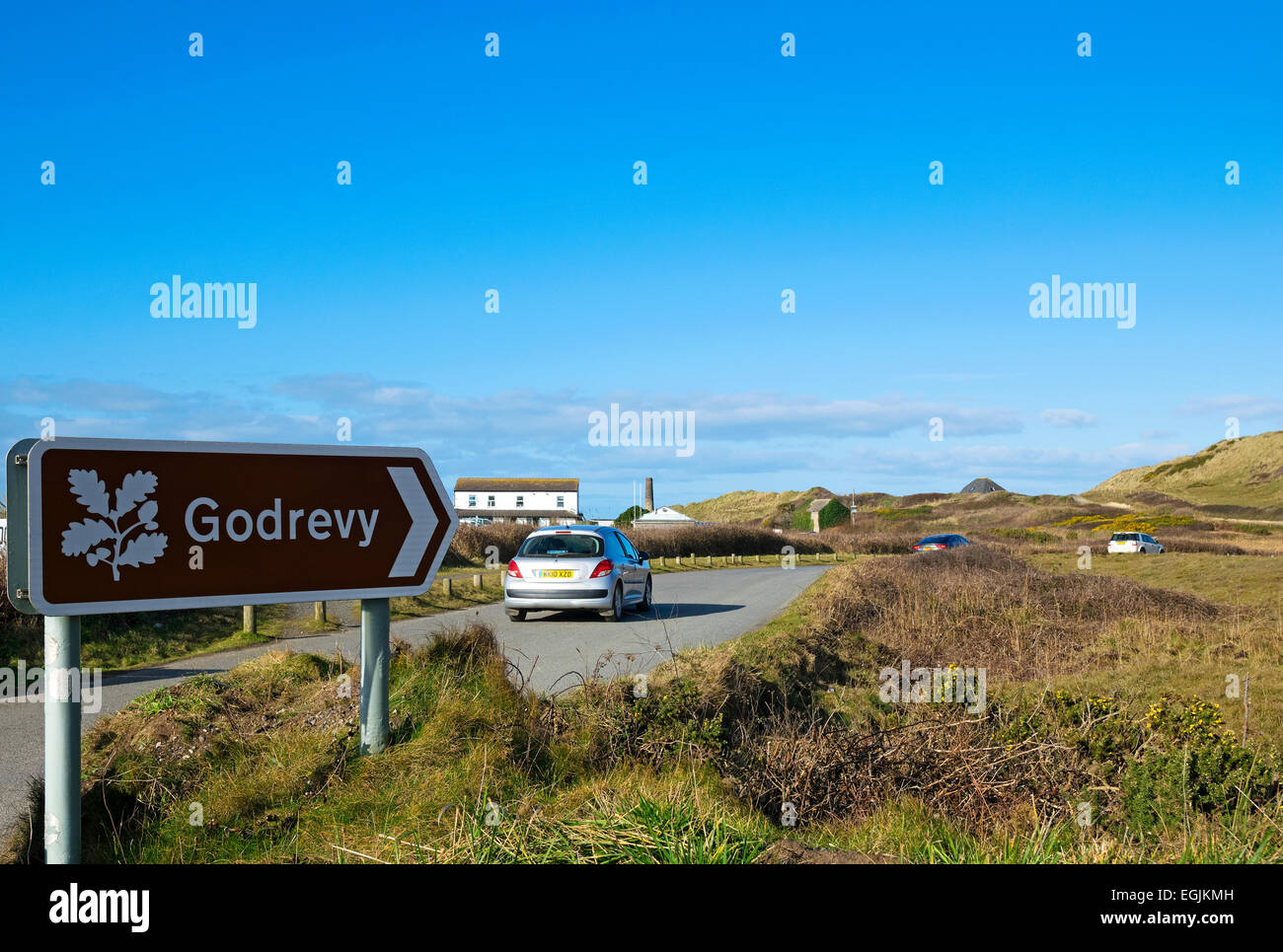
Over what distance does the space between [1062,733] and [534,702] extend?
4.81 metres

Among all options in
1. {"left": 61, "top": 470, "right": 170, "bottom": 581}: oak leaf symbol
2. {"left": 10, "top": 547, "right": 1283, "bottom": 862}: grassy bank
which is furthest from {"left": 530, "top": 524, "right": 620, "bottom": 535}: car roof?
{"left": 61, "top": 470, "right": 170, "bottom": 581}: oak leaf symbol

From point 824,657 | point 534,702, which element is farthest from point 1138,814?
point 824,657

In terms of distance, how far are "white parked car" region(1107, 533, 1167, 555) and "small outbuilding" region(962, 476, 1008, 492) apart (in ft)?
365

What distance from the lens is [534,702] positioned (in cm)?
565

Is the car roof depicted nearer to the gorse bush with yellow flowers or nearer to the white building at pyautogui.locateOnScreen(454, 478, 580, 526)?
the gorse bush with yellow flowers

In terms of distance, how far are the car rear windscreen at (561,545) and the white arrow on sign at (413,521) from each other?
11594 millimetres

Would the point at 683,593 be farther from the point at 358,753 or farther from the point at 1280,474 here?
the point at 1280,474

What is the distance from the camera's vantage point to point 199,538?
13.5ft

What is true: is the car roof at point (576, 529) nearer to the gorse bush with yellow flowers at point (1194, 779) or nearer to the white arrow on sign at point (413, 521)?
the gorse bush with yellow flowers at point (1194, 779)

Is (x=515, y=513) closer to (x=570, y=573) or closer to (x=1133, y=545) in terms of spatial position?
(x=1133, y=545)

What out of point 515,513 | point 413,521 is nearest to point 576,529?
point 413,521

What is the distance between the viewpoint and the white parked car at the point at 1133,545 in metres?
45.4

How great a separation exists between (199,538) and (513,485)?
282ft

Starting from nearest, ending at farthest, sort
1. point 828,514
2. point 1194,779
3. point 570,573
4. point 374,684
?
point 374,684, point 1194,779, point 570,573, point 828,514
